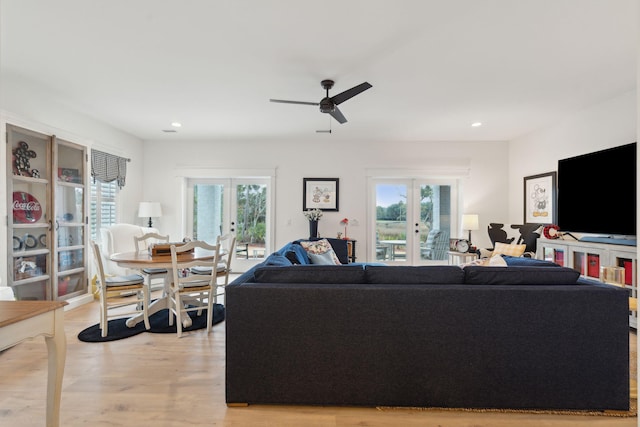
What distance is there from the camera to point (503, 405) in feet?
6.32

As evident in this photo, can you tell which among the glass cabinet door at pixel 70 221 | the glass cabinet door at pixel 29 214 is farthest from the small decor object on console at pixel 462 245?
the glass cabinet door at pixel 29 214

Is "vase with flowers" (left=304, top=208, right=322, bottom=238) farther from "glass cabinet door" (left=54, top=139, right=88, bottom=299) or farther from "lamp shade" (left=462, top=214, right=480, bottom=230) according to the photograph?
"glass cabinet door" (left=54, top=139, right=88, bottom=299)

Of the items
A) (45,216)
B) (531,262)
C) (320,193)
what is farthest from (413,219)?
(45,216)

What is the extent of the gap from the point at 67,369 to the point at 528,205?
6001 millimetres

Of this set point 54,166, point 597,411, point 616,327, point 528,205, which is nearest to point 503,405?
point 597,411

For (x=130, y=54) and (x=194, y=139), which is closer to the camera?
(x=130, y=54)

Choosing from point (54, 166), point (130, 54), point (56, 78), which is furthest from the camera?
point (54, 166)

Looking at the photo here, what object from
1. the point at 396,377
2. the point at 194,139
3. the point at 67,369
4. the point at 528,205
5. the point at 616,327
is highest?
the point at 194,139

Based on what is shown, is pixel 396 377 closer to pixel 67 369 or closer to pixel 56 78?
pixel 67 369

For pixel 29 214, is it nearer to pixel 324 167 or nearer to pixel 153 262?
pixel 153 262

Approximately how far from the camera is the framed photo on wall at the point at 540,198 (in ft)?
15.7

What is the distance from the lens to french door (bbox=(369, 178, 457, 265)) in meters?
6.05

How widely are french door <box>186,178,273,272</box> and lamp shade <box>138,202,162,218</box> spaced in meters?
0.64

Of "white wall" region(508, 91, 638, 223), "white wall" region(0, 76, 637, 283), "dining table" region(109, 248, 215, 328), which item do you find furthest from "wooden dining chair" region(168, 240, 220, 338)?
"white wall" region(508, 91, 638, 223)
